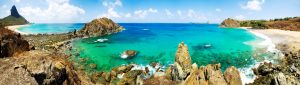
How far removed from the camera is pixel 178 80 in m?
29.5

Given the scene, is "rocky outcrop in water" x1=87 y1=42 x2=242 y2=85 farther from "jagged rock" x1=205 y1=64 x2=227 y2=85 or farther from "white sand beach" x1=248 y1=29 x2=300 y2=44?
"white sand beach" x1=248 y1=29 x2=300 y2=44

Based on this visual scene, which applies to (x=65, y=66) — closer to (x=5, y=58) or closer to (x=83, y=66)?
(x=5, y=58)

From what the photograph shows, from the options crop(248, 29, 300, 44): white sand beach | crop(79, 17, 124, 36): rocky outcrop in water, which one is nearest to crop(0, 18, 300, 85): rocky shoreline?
crop(248, 29, 300, 44): white sand beach

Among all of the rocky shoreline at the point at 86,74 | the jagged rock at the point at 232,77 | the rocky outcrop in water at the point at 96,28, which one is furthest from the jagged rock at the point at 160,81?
the rocky outcrop in water at the point at 96,28

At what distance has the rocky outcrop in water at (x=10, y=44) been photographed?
14.7m

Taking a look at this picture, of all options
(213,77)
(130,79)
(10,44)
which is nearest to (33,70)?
(10,44)

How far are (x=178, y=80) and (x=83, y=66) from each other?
2100cm

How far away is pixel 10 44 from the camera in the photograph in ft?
49.4

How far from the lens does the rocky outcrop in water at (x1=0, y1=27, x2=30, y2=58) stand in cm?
1470

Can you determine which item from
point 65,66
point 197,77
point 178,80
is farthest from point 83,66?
point 65,66

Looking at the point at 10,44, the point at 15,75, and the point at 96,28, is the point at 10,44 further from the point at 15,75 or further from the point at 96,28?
the point at 96,28

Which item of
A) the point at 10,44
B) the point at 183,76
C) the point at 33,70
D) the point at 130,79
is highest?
the point at 10,44

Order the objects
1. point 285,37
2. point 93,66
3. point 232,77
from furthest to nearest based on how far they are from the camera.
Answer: point 285,37 < point 93,66 < point 232,77

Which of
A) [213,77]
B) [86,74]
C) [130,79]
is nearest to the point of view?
[213,77]
